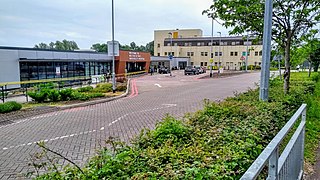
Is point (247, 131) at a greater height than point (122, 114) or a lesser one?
greater

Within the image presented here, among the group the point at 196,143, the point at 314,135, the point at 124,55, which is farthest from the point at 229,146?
the point at 124,55

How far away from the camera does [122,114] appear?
12.7 metres

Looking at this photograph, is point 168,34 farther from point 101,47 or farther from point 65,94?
point 65,94

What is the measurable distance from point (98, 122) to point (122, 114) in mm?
1860

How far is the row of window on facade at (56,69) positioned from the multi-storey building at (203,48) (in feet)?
164

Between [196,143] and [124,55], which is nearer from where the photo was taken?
[196,143]

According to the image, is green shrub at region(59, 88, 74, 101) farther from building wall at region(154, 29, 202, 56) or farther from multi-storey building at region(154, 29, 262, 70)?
building wall at region(154, 29, 202, 56)

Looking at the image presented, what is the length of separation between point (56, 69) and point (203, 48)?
6671cm

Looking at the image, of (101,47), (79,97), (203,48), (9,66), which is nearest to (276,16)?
(79,97)

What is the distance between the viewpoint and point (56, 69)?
28.3 metres

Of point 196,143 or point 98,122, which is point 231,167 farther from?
Answer: point 98,122

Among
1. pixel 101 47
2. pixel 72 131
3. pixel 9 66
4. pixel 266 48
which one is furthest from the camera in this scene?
pixel 101 47

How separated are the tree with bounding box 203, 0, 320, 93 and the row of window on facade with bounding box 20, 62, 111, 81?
19.3m

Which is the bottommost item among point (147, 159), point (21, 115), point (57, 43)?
point (21, 115)
